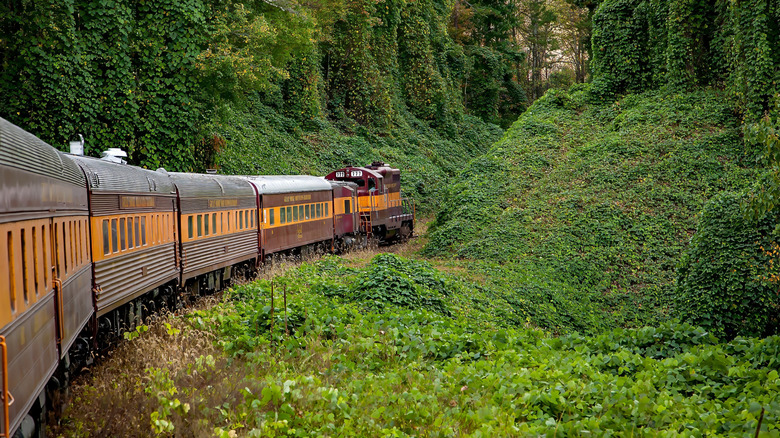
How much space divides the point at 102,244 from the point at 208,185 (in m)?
6.84

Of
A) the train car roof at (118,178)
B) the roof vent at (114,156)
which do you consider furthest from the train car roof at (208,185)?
the roof vent at (114,156)

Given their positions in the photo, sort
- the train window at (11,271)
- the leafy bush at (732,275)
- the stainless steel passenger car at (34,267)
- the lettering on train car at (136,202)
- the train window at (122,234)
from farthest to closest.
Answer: the leafy bush at (732,275), the lettering on train car at (136,202), the train window at (122,234), the train window at (11,271), the stainless steel passenger car at (34,267)

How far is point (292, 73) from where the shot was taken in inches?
1499

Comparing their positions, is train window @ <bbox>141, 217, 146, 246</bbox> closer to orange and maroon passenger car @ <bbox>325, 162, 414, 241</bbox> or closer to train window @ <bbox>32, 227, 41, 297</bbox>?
train window @ <bbox>32, 227, 41, 297</bbox>

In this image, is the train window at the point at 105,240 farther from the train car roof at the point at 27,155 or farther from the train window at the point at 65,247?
the train window at the point at 65,247

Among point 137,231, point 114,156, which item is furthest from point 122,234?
point 114,156

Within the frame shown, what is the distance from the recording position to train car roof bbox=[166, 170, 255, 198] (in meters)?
15.0

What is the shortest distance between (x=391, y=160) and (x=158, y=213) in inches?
1242

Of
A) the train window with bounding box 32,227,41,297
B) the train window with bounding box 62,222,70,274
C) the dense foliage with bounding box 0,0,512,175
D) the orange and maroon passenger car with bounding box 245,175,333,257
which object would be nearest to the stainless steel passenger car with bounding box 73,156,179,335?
the train window with bounding box 62,222,70,274

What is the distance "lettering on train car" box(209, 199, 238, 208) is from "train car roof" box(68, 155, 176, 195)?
8.71 feet

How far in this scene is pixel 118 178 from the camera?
35.3ft

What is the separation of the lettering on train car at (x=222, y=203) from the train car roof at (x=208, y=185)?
13 centimetres

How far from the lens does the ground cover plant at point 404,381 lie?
6.96m

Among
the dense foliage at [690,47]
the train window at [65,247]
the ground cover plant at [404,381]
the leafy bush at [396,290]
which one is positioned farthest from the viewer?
the dense foliage at [690,47]
